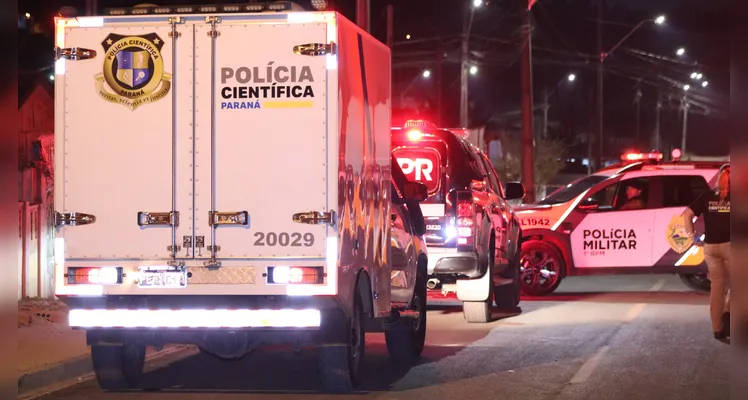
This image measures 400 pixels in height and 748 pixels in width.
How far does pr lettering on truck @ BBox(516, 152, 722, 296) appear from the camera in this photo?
60.5ft

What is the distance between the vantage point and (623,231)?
18.5 m

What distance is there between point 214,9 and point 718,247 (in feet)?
21.6

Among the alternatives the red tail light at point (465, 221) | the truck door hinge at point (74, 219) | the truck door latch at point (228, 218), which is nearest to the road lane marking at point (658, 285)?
the red tail light at point (465, 221)

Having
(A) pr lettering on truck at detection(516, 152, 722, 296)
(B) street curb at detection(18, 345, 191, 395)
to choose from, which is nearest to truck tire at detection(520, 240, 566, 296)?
(A) pr lettering on truck at detection(516, 152, 722, 296)

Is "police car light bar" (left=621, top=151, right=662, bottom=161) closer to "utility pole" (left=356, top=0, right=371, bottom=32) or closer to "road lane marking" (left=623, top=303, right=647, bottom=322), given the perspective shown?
"road lane marking" (left=623, top=303, right=647, bottom=322)

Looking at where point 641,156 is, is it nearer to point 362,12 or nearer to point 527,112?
point 362,12

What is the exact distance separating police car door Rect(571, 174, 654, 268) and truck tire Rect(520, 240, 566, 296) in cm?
33

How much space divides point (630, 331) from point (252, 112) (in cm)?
684

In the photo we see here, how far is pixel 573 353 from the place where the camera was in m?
12.2

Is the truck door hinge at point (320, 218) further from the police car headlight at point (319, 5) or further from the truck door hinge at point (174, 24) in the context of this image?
the truck door hinge at point (174, 24)

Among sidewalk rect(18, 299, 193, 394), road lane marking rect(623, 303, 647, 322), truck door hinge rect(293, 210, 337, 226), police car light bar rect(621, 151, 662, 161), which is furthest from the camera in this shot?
police car light bar rect(621, 151, 662, 161)

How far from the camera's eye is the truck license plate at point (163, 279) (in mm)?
8984

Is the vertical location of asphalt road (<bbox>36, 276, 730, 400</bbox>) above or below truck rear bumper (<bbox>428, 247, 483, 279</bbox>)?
below

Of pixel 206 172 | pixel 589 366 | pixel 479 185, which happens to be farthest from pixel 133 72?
pixel 479 185
